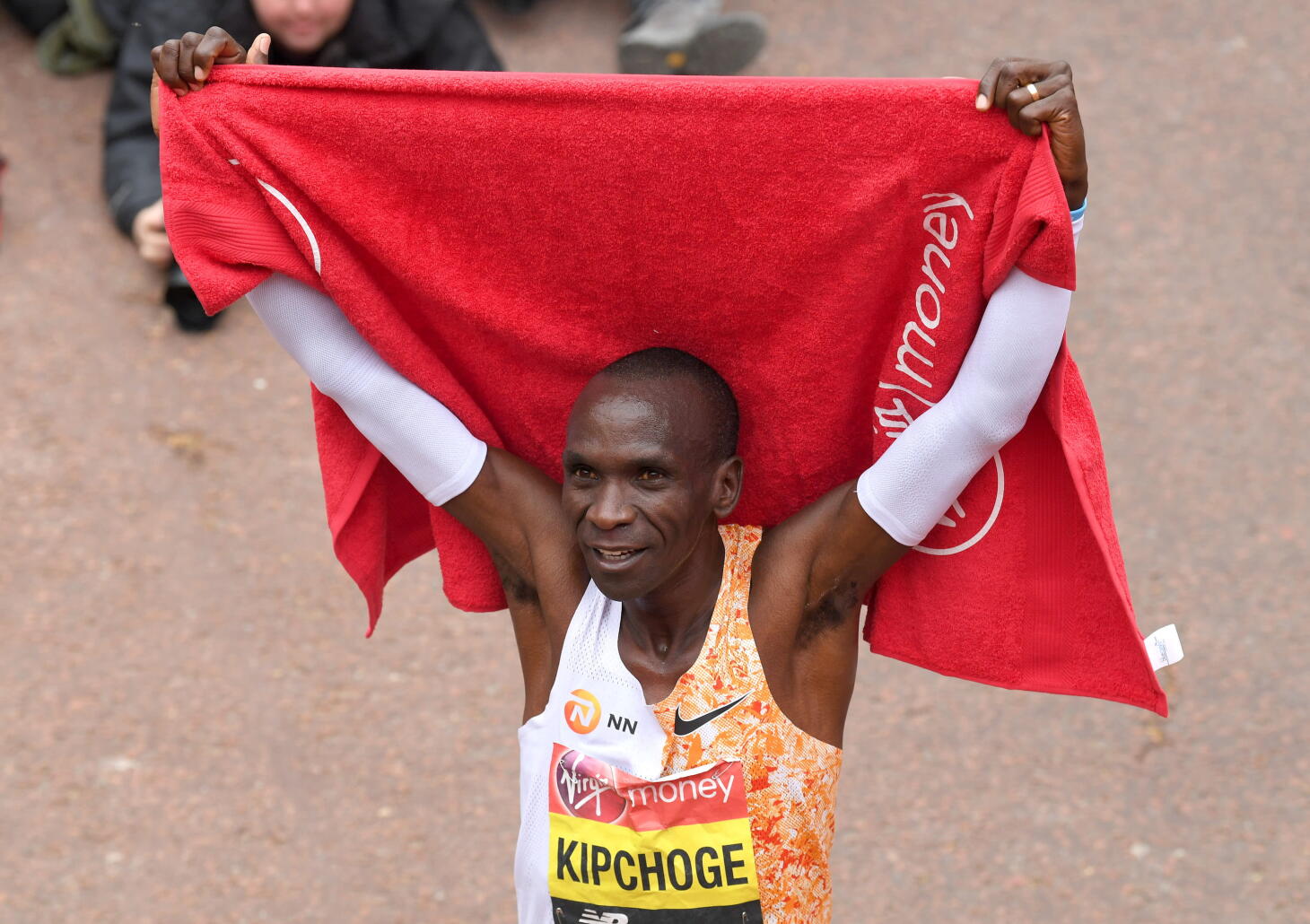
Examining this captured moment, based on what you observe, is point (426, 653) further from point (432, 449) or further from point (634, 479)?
point (634, 479)

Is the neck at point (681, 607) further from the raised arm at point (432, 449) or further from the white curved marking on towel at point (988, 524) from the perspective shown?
the white curved marking on towel at point (988, 524)

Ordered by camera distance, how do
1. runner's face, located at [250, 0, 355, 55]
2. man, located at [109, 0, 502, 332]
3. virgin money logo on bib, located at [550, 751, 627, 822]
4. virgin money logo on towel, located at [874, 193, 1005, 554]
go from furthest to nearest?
man, located at [109, 0, 502, 332] < runner's face, located at [250, 0, 355, 55] < virgin money logo on bib, located at [550, 751, 627, 822] < virgin money logo on towel, located at [874, 193, 1005, 554]

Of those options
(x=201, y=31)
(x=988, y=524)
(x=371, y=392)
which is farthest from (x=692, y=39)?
(x=988, y=524)

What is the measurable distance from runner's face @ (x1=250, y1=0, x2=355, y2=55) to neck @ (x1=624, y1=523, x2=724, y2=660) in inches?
132

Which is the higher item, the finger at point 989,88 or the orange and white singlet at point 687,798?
the finger at point 989,88

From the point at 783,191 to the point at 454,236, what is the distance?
570 millimetres

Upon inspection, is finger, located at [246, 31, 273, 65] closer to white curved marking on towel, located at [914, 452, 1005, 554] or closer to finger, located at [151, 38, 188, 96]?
finger, located at [151, 38, 188, 96]

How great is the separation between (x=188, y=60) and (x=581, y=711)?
3.97 feet

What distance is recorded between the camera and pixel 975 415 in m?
2.31

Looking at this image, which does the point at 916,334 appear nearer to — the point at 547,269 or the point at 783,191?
the point at 783,191

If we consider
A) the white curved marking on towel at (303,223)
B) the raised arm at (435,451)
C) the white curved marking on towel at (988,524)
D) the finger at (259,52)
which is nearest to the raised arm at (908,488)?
the white curved marking on towel at (988,524)

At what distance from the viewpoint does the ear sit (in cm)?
251

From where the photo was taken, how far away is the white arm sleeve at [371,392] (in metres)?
2.58

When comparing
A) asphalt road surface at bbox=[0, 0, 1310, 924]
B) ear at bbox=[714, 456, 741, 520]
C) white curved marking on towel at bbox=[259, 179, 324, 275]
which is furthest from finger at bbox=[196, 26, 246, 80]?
asphalt road surface at bbox=[0, 0, 1310, 924]
